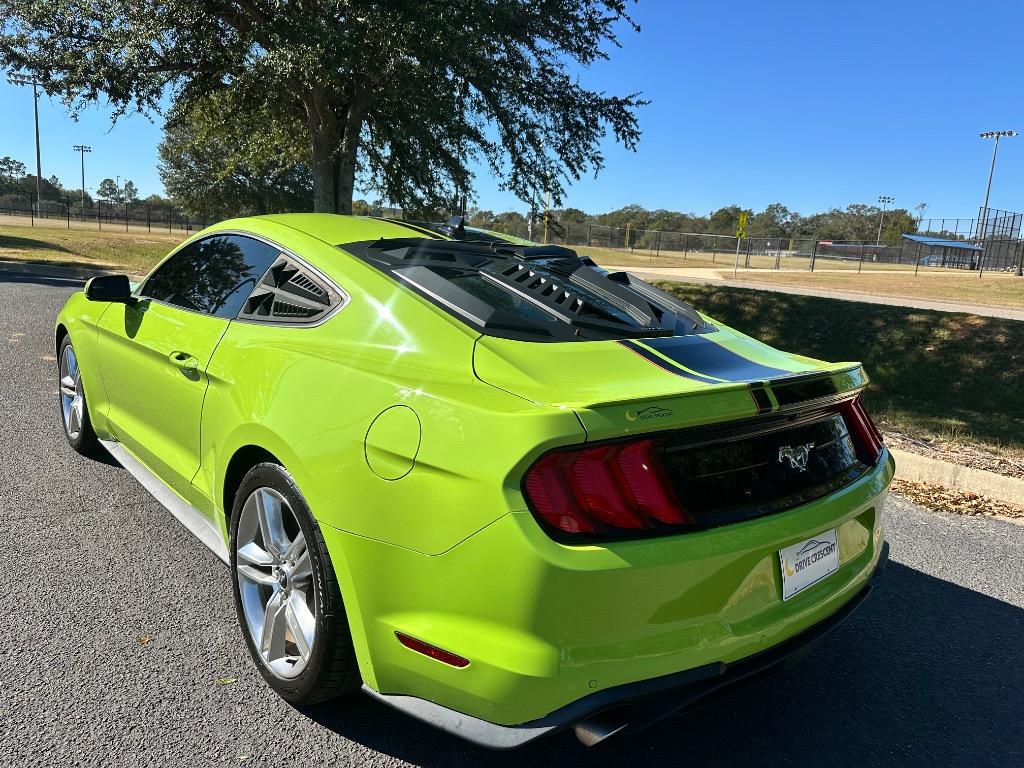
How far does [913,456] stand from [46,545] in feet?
17.1

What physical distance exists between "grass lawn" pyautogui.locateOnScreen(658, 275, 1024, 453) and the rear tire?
584cm

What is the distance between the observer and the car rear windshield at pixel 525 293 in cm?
233

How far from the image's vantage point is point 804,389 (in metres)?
2.18

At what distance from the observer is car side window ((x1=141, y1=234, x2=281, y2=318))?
9.68 ft

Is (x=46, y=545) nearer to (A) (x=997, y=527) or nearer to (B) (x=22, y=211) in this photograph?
(A) (x=997, y=527)

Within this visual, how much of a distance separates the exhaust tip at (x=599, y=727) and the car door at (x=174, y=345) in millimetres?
1828

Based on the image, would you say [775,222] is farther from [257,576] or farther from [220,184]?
[257,576]

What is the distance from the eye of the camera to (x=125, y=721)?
2.27 m

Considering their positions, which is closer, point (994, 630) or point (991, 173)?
point (994, 630)

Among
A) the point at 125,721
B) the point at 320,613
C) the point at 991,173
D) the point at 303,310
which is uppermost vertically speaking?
the point at 991,173

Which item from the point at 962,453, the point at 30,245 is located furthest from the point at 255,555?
the point at 30,245

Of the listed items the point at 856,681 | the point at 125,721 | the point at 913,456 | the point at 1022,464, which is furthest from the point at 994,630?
the point at 125,721

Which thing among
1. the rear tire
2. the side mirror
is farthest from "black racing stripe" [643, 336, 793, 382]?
the rear tire

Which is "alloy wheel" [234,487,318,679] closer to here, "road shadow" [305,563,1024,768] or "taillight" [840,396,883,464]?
"road shadow" [305,563,1024,768]
